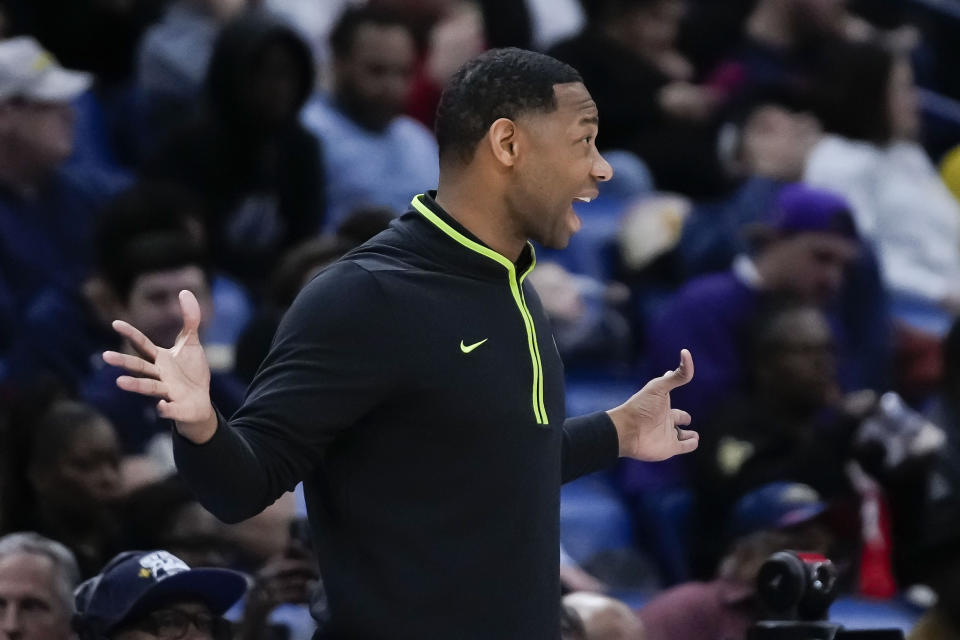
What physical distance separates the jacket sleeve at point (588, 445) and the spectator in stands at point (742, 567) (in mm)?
1397

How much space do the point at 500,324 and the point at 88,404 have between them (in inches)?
97.8

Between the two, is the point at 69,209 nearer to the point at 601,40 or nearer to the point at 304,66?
the point at 304,66

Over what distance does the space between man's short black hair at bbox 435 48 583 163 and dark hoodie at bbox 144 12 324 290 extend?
3.26m

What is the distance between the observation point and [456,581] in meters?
2.56

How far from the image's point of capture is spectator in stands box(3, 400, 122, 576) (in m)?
4.61

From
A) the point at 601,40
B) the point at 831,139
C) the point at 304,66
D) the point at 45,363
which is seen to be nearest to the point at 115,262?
the point at 45,363

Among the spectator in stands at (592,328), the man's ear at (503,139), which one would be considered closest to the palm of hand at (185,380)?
the man's ear at (503,139)

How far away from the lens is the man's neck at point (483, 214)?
2.71 metres

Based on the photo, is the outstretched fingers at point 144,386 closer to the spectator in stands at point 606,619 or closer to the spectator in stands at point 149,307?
the spectator in stands at point 606,619

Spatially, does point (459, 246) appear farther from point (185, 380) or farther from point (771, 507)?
point (771, 507)

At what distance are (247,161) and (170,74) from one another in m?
0.46

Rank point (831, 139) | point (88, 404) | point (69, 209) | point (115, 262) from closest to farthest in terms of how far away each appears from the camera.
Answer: point (88, 404)
point (115, 262)
point (69, 209)
point (831, 139)

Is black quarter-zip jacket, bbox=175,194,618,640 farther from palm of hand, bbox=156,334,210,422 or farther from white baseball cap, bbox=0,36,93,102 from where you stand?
white baseball cap, bbox=0,36,93,102

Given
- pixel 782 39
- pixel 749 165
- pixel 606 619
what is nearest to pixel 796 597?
pixel 606 619
